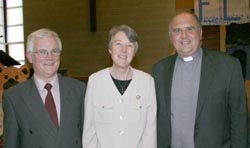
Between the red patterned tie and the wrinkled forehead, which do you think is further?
the wrinkled forehead

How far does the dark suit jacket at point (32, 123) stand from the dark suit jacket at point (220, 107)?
648 mm

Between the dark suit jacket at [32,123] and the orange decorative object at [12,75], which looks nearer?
the dark suit jacket at [32,123]

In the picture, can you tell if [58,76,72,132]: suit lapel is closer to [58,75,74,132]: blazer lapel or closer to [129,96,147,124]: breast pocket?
[58,75,74,132]: blazer lapel

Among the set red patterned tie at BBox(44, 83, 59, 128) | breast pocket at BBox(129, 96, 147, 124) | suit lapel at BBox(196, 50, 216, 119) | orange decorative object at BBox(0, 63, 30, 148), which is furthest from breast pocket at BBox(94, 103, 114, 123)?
orange decorative object at BBox(0, 63, 30, 148)

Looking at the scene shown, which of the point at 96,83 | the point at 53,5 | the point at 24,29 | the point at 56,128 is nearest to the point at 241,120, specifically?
the point at 96,83

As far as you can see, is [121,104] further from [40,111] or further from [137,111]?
[40,111]

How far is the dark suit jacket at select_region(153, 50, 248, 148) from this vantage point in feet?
6.59

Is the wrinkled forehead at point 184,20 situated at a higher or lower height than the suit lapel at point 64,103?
higher

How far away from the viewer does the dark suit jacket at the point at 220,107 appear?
6.59ft

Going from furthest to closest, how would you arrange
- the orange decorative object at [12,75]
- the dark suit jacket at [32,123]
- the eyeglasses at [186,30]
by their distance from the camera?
the orange decorative object at [12,75], the eyeglasses at [186,30], the dark suit jacket at [32,123]

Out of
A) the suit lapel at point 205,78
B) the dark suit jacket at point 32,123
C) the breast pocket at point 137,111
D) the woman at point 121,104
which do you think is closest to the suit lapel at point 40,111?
the dark suit jacket at point 32,123

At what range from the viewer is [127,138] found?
1992mm

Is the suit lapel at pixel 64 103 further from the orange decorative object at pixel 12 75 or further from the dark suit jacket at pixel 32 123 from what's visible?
the orange decorative object at pixel 12 75

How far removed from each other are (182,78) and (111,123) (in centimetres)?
56
